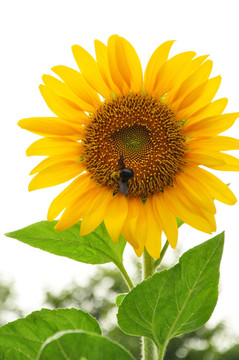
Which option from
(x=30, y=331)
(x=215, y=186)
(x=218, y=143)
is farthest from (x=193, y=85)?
(x=30, y=331)

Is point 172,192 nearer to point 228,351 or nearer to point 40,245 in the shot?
point 40,245

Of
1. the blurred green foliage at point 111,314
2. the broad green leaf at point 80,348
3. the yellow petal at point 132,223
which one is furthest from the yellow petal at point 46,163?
the blurred green foliage at point 111,314

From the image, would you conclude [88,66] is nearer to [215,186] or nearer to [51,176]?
[51,176]

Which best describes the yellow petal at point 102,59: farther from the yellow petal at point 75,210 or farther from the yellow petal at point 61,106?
the yellow petal at point 75,210

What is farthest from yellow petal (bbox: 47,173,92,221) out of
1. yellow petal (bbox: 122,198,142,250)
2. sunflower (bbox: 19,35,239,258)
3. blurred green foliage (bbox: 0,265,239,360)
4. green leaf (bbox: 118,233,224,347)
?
blurred green foliage (bbox: 0,265,239,360)

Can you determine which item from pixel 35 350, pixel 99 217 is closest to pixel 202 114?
pixel 99 217

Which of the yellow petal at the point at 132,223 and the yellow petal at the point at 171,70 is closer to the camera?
the yellow petal at the point at 132,223
